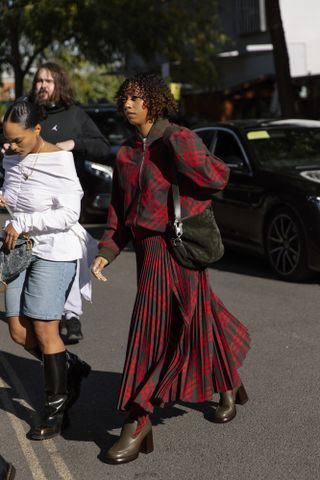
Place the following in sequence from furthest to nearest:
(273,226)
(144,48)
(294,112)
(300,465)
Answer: (144,48) < (294,112) < (273,226) < (300,465)

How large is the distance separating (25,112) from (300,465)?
2.16 m

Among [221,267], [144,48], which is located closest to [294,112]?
[221,267]

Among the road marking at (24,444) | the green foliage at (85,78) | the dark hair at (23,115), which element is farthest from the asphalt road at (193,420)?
the green foliage at (85,78)

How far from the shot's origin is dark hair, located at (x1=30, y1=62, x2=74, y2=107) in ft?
21.2

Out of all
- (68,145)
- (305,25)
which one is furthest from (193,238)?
(305,25)

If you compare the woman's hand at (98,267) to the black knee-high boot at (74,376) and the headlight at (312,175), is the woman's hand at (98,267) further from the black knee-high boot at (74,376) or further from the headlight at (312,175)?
the headlight at (312,175)

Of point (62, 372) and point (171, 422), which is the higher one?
point (62, 372)

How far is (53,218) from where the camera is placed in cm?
468

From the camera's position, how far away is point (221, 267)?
1016 centimetres

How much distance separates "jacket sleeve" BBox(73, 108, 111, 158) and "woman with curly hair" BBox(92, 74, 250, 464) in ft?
7.13

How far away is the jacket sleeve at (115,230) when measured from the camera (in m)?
4.69

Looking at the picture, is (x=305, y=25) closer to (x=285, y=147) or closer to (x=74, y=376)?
(x=285, y=147)

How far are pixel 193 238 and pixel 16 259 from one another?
2.96 ft

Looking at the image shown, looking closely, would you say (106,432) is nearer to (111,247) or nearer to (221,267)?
(111,247)
